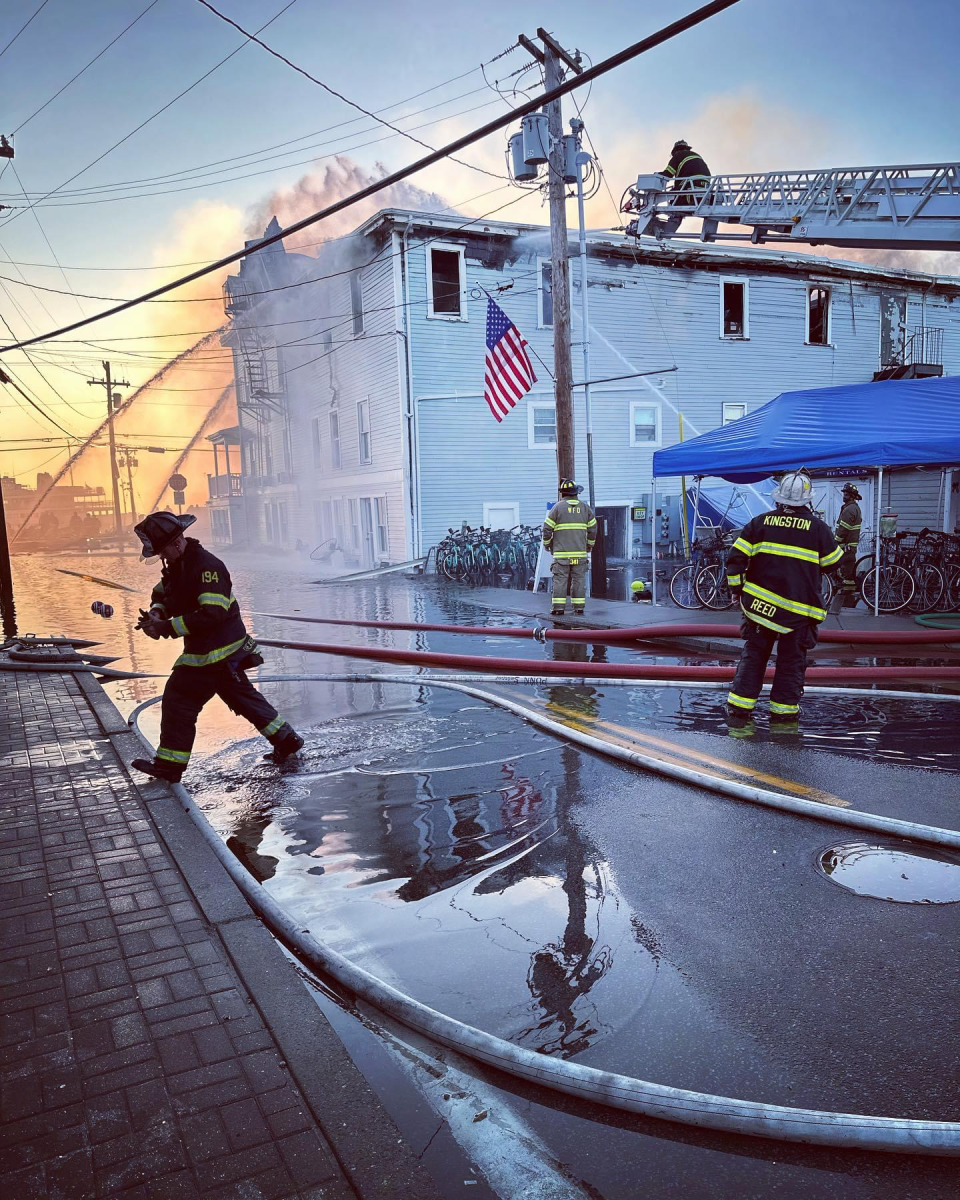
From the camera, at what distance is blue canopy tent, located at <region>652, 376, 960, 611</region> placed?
11.5m

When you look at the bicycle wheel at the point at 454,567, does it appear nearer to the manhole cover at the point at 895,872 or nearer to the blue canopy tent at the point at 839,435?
the blue canopy tent at the point at 839,435

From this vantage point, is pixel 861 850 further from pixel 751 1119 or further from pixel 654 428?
pixel 654 428

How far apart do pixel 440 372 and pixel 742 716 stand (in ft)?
59.1

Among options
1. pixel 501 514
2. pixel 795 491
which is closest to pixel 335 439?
pixel 501 514

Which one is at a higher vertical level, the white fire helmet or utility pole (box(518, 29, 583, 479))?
utility pole (box(518, 29, 583, 479))

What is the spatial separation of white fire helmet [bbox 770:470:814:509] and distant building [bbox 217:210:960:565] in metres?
13.5

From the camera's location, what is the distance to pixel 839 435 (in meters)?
12.1

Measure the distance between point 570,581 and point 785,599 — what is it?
663 centimetres

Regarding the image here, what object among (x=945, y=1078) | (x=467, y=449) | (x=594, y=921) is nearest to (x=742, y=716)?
(x=594, y=921)

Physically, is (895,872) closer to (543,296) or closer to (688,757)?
(688,757)

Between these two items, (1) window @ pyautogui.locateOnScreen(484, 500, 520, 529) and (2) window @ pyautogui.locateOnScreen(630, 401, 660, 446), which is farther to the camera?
(2) window @ pyautogui.locateOnScreen(630, 401, 660, 446)

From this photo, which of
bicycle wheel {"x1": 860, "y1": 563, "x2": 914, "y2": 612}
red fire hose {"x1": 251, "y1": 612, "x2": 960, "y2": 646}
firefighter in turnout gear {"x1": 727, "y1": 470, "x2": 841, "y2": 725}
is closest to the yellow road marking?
firefighter in turnout gear {"x1": 727, "y1": 470, "x2": 841, "y2": 725}

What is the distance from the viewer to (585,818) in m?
4.75

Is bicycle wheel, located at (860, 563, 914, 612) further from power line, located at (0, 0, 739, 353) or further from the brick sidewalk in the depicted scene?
the brick sidewalk
